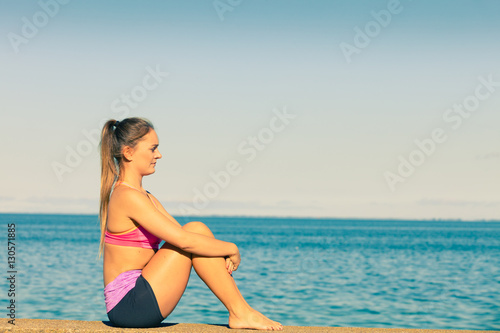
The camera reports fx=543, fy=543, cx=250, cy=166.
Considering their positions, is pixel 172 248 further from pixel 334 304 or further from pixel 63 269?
pixel 63 269

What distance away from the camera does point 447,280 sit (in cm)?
2397

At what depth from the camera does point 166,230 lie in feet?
11.7

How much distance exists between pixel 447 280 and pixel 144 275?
2280cm

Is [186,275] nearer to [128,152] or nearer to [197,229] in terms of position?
[197,229]

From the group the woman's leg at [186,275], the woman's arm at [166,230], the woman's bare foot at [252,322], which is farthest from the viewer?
the woman's bare foot at [252,322]

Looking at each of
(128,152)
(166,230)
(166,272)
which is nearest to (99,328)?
(166,272)

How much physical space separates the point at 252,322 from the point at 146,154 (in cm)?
139

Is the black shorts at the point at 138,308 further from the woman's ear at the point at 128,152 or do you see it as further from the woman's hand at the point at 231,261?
the woman's ear at the point at 128,152

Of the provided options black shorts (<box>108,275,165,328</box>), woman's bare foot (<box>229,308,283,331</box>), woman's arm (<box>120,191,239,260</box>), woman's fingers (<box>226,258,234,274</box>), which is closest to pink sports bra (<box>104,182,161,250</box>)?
woman's arm (<box>120,191,239,260</box>)

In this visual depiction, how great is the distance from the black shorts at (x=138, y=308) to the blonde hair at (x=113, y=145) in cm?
40

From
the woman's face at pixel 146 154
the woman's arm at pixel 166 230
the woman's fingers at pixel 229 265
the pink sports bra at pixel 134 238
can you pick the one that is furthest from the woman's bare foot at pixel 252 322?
the woman's face at pixel 146 154

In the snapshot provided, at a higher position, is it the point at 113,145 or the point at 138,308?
the point at 113,145

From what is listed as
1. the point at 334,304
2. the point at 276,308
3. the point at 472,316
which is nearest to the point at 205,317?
the point at 276,308

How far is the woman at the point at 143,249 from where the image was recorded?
3.63 metres
